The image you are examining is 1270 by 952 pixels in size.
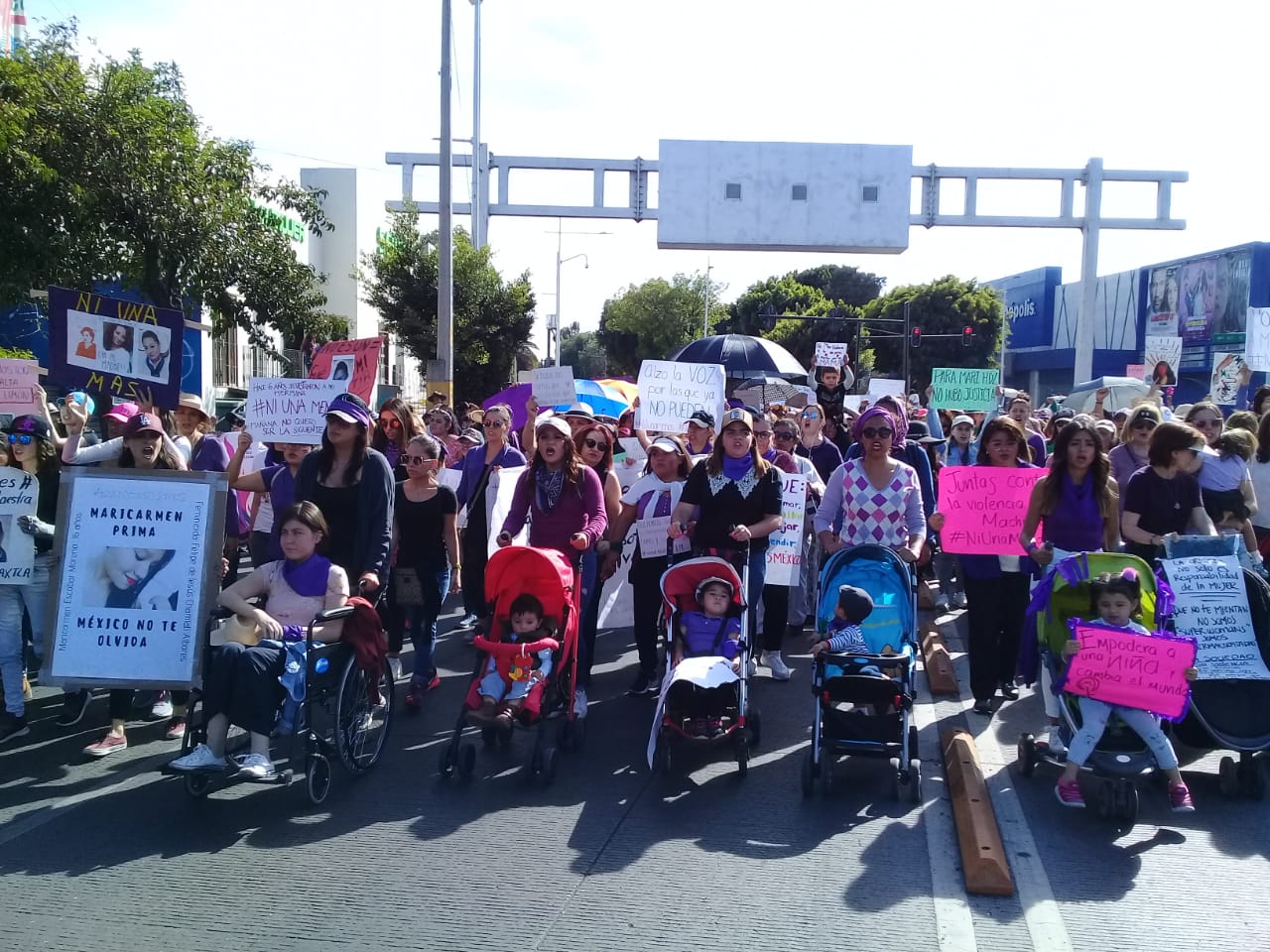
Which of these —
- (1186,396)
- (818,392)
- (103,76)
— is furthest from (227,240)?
Result: (1186,396)

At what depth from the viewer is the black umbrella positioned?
52.6 ft

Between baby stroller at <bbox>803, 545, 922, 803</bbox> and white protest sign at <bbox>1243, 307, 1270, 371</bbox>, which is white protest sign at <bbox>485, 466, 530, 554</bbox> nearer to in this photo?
baby stroller at <bbox>803, 545, 922, 803</bbox>

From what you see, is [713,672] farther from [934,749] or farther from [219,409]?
[219,409]

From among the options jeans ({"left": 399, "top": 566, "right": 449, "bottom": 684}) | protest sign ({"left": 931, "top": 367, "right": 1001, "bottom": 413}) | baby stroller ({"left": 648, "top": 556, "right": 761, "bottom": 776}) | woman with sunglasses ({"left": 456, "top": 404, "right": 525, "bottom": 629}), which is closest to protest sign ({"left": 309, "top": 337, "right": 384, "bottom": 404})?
woman with sunglasses ({"left": 456, "top": 404, "right": 525, "bottom": 629})

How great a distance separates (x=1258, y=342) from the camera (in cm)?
1292

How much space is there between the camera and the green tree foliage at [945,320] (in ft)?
209

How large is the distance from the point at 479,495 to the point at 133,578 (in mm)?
3178

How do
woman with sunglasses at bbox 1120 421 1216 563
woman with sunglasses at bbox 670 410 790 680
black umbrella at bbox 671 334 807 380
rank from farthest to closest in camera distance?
black umbrella at bbox 671 334 807 380
woman with sunglasses at bbox 670 410 790 680
woman with sunglasses at bbox 1120 421 1216 563

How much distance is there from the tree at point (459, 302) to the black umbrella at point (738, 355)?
13.4 metres

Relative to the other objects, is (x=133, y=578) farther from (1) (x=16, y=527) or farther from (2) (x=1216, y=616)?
(2) (x=1216, y=616)

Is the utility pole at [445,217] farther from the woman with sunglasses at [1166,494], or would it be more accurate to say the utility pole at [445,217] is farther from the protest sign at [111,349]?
the woman with sunglasses at [1166,494]

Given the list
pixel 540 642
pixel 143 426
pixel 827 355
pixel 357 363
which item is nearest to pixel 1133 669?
pixel 540 642

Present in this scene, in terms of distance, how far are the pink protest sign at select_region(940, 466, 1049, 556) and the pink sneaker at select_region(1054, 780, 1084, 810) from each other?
186 centimetres

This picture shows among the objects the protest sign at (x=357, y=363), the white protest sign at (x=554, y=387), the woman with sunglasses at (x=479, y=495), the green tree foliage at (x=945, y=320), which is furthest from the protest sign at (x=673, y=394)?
the green tree foliage at (x=945, y=320)
